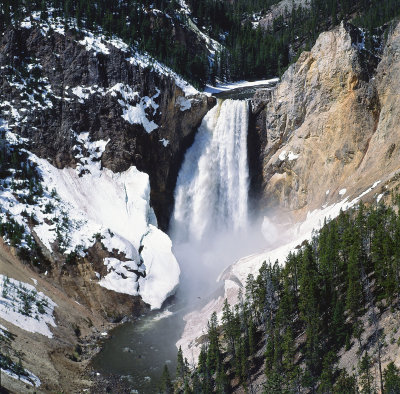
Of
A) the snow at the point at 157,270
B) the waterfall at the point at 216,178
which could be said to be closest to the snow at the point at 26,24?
the waterfall at the point at 216,178

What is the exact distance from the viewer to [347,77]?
195 ft

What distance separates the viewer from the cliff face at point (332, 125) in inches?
2170

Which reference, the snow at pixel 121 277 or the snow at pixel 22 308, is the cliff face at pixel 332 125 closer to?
the snow at pixel 121 277

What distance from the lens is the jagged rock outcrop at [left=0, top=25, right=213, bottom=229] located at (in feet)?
210

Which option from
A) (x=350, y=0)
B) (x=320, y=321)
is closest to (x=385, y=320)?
(x=320, y=321)

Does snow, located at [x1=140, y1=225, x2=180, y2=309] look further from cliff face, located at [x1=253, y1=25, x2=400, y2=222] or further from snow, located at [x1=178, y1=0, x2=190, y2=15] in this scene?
snow, located at [x1=178, y1=0, x2=190, y2=15]

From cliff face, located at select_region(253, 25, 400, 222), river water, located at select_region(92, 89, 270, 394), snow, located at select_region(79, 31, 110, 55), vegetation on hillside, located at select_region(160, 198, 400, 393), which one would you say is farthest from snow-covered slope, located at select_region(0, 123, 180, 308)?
cliff face, located at select_region(253, 25, 400, 222)

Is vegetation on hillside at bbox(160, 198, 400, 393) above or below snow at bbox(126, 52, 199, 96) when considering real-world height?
below

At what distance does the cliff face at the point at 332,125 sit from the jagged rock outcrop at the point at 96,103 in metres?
13.4

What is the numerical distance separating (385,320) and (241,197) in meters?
37.5

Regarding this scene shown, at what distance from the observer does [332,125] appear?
197 ft

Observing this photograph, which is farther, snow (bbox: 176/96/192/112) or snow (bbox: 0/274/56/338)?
snow (bbox: 176/96/192/112)

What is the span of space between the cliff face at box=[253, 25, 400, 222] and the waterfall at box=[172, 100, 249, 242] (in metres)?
3.84

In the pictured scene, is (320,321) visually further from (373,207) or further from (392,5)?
(392,5)
